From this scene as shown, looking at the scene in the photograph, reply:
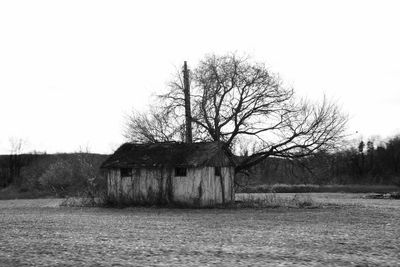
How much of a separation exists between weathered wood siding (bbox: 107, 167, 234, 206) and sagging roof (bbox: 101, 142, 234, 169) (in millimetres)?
415

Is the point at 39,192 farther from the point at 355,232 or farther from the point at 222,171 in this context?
the point at 355,232

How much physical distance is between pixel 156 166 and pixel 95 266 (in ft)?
74.6

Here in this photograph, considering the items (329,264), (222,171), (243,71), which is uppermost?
(243,71)

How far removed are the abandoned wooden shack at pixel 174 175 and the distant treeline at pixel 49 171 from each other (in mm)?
25561

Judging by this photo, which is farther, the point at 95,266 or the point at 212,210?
the point at 212,210

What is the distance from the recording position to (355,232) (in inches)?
685

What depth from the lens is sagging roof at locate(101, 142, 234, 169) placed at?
32.7m

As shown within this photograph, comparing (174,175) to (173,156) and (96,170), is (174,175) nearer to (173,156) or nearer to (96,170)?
(173,156)

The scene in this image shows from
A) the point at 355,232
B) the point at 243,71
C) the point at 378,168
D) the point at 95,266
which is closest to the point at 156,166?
the point at 243,71

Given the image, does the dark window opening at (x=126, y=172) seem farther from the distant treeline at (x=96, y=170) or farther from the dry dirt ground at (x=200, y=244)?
the dry dirt ground at (x=200, y=244)

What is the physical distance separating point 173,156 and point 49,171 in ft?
142

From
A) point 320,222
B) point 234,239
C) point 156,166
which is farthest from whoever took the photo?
point 156,166

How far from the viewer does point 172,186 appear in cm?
3294

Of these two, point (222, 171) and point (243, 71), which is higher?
point (243, 71)
